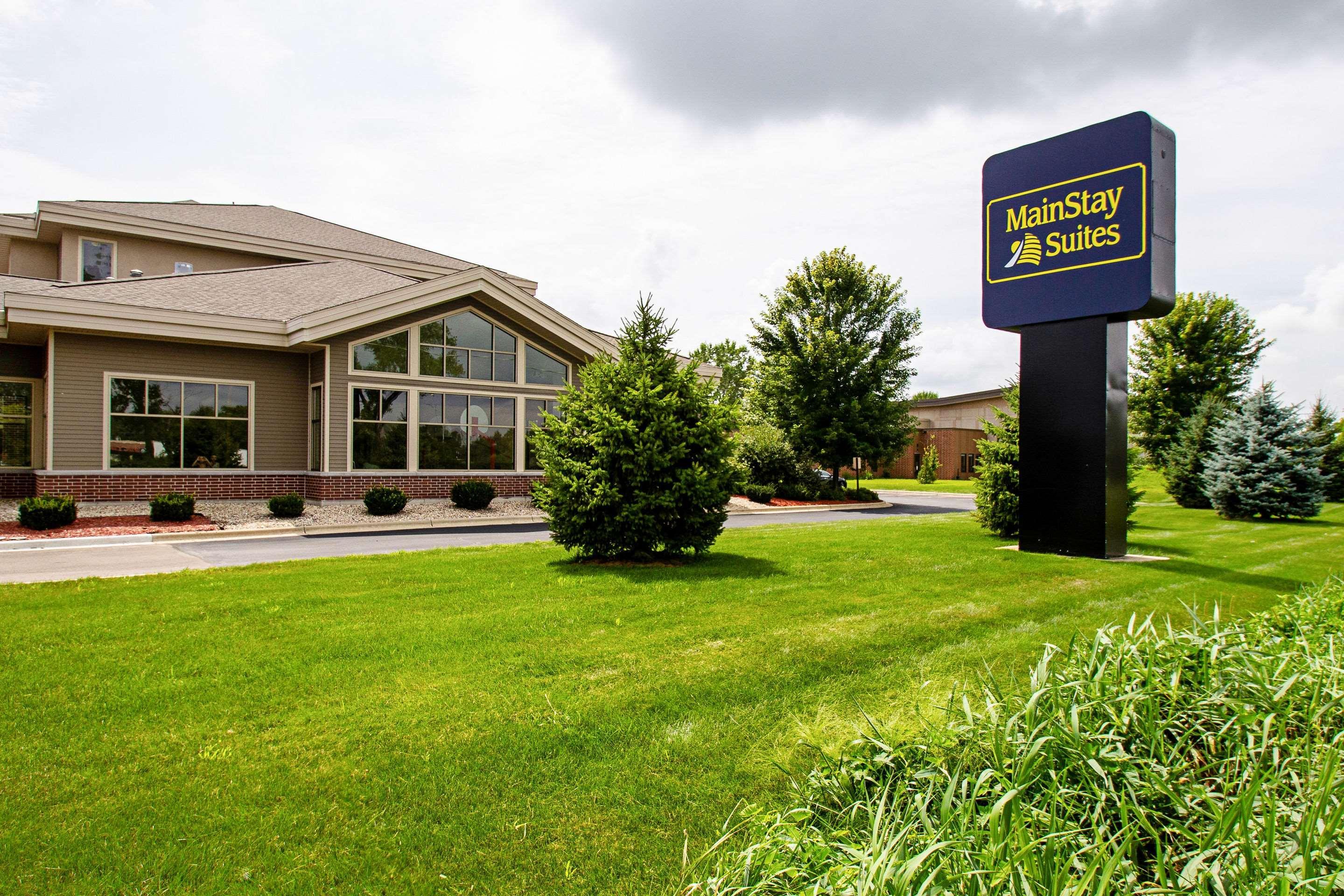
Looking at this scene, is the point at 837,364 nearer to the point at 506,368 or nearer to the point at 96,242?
the point at 506,368

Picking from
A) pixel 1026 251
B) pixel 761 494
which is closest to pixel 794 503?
pixel 761 494

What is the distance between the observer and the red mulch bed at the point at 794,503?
83.3 ft

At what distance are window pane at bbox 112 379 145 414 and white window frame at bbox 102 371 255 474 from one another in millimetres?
65

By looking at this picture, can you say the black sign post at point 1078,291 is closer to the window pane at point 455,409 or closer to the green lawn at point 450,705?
the green lawn at point 450,705

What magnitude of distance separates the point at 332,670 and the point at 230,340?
1606cm

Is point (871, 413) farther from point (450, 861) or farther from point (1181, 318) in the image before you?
point (450, 861)

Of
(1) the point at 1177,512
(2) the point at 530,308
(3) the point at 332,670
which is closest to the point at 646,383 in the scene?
(3) the point at 332,670

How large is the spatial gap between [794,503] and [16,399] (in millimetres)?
22411

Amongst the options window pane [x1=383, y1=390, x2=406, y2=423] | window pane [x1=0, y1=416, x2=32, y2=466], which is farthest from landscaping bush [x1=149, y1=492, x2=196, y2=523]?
window pane [x1=0, y1=416, x2=32, y2=466]

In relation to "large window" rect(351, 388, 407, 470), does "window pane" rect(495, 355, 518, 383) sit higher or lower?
higher

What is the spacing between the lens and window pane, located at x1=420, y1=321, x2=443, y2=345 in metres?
20.0

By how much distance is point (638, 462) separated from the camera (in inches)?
356

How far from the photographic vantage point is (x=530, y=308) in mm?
21078

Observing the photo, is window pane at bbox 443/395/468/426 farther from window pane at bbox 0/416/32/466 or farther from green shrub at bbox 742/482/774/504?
green shrub at bbox 742/482/774/504
